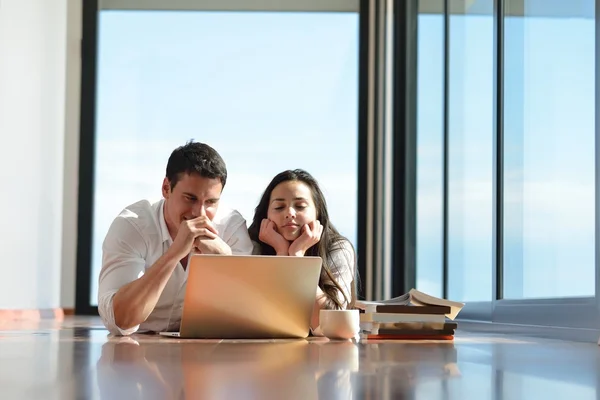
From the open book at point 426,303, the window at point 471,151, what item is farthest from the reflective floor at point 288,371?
the window at point 471,151

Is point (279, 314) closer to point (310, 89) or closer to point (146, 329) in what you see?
point (146, 329)

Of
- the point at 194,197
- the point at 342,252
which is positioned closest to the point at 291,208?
the point at 342,252

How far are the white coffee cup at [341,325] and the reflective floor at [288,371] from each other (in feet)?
0.60

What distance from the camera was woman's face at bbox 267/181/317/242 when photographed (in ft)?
9.27

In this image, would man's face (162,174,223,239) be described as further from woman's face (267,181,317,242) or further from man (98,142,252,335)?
woman's face (267,181,317,242)

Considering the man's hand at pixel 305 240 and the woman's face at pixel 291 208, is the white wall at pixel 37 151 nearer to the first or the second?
the woman's face at pixel 291 208

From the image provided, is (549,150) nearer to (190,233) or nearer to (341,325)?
(341,325)

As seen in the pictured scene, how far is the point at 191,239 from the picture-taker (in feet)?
7.91

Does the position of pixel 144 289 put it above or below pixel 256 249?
below

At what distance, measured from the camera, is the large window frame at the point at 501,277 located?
263 centimetres

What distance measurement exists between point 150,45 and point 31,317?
6.73ft

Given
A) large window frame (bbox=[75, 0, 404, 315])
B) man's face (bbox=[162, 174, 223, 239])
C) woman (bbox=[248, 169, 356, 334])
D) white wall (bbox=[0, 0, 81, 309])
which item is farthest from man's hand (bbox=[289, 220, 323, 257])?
large window frame (bbox=[75, 0, 404, 315])

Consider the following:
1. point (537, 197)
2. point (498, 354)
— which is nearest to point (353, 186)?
point (537, 197)

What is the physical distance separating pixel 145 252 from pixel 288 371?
143 centimetres
